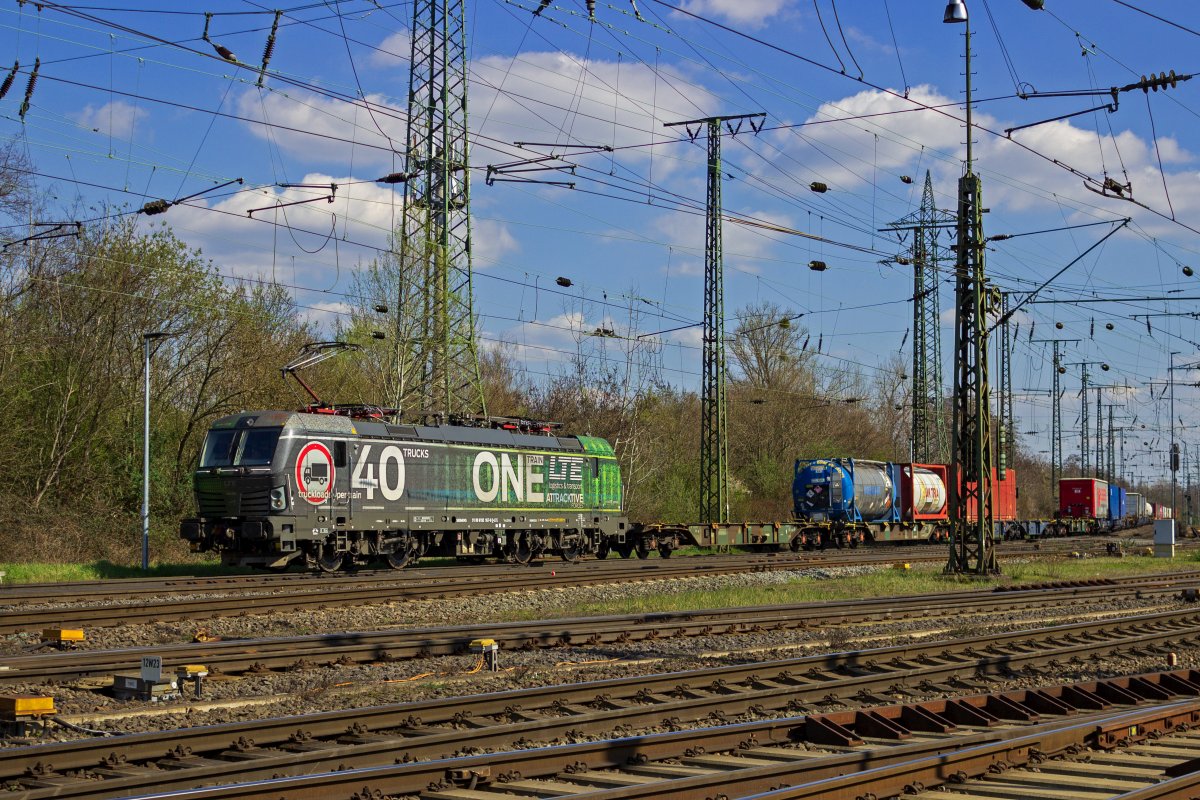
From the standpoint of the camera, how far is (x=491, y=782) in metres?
8.45

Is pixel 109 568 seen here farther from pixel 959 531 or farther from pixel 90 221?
pixel 959 531

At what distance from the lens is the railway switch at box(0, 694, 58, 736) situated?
10094 millimetres

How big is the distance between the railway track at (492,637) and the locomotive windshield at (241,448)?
33.4 feet

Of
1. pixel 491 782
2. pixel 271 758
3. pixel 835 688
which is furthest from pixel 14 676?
pixel 835 688

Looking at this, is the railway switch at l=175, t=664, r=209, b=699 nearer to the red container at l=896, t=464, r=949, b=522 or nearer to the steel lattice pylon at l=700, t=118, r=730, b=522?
the steel lattice pylon at l=700, t=118, r=730, b=522

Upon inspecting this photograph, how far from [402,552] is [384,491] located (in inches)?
87.9

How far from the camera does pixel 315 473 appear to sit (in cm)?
2706

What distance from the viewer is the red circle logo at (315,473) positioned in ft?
87.5

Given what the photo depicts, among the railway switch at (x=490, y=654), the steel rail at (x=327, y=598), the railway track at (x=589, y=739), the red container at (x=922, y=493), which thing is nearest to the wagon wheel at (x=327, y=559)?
the steel rail at (x=327, y=598)

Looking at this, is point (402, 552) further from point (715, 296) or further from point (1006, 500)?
point (1006, 500)

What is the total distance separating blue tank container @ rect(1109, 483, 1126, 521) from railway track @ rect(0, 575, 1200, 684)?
52.7 metres

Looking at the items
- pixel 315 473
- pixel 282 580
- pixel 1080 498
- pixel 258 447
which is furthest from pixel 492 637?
pixel 1080 498

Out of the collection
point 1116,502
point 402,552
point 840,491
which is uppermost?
point 840,491

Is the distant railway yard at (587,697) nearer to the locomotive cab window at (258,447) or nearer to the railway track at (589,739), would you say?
the railway track at (589,739)
